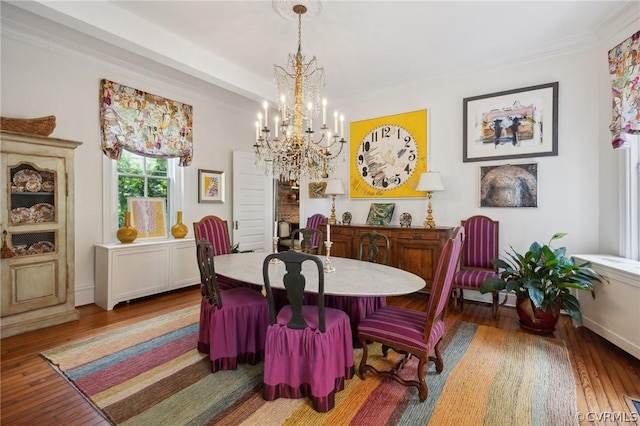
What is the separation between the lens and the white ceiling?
2.62 meters

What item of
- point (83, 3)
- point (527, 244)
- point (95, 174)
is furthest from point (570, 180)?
point (95, 174)

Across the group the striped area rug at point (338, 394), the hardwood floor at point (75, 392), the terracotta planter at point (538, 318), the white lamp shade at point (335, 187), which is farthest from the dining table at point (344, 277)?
the white lamp shade at point (335, 187)

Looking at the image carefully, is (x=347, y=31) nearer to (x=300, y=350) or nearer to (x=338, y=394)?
(x=300, y=350)

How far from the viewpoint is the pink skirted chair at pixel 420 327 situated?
1770mm

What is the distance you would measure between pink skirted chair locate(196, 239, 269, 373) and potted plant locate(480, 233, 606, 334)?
89.7 inches

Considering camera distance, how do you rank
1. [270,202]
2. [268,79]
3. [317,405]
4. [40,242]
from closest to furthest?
1. [317,405]
2. [40,242]
3. [268,79]
4. [270,202]

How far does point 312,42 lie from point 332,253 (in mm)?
2739

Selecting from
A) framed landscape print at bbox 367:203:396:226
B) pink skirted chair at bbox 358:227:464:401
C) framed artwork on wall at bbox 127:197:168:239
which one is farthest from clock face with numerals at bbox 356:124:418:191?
framed artwork on wall at bbox 127:197:168:239

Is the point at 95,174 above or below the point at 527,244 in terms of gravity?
above

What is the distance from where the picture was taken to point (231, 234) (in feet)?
17.1

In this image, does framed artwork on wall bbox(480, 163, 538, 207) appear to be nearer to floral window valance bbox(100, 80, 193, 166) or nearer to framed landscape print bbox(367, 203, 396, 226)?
→ framed landscape print bbox(367, 203, 396, 226)

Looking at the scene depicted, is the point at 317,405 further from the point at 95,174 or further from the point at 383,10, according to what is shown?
the point at 95,174

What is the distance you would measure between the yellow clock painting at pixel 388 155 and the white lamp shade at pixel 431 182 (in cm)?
37

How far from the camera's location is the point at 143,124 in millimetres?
4016
